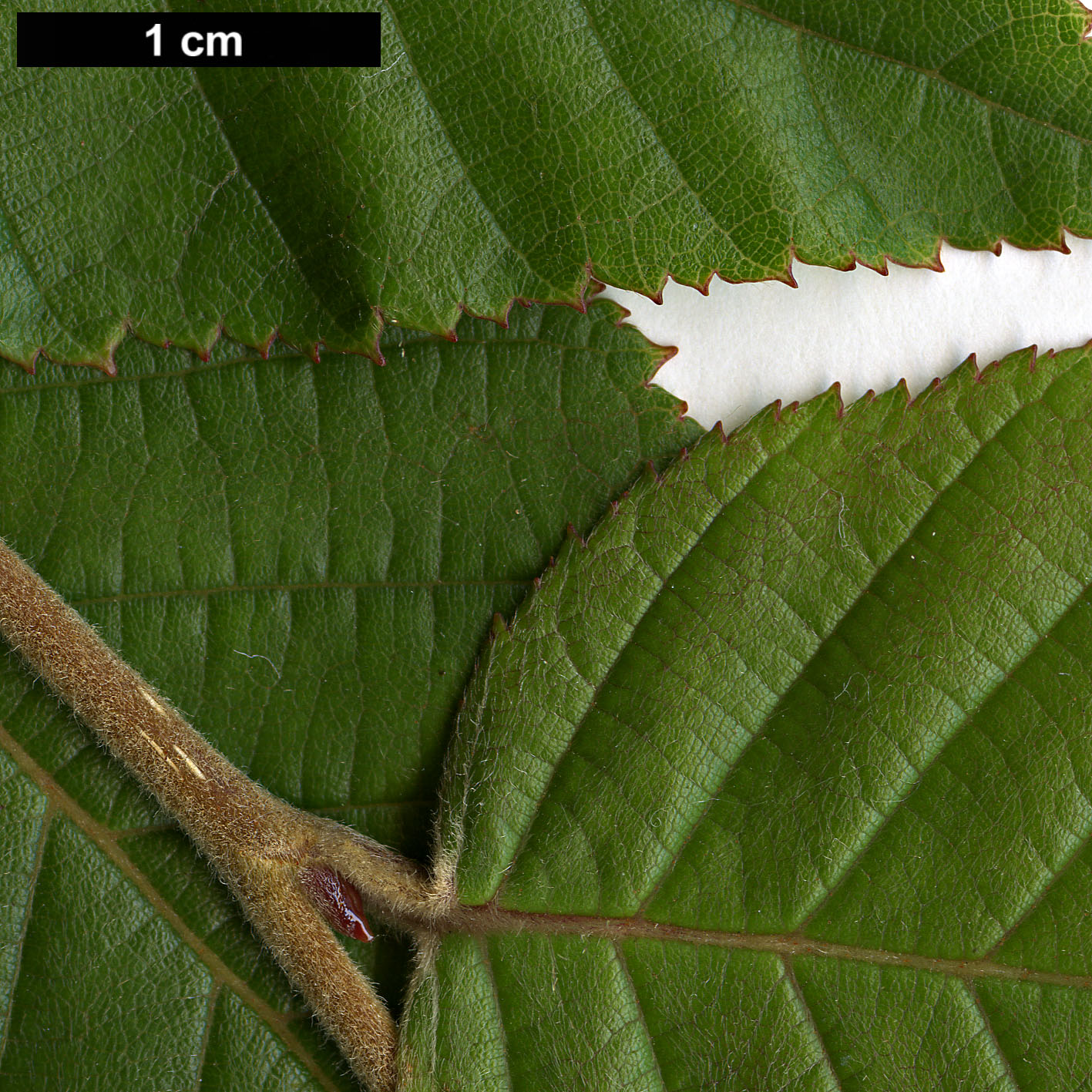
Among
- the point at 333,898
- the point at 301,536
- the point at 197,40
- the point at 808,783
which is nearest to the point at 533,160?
the point at 197,40

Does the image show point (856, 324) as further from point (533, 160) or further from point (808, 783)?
point (808, 783)

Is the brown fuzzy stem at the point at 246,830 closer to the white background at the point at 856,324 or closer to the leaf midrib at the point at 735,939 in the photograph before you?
the leaf midrib at the point at 735,939


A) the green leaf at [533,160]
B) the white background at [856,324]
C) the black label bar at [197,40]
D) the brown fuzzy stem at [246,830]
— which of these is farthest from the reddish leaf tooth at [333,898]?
the black label bar at [197,40]

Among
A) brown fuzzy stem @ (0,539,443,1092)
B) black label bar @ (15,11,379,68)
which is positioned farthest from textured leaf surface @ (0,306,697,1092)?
black label bar @ (15,11,379,68)

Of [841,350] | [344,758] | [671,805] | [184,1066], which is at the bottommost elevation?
[184,1066]

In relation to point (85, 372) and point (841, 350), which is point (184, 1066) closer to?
point (85, 372)

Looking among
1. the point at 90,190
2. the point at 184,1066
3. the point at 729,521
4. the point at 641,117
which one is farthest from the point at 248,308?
the point at 184,1066
